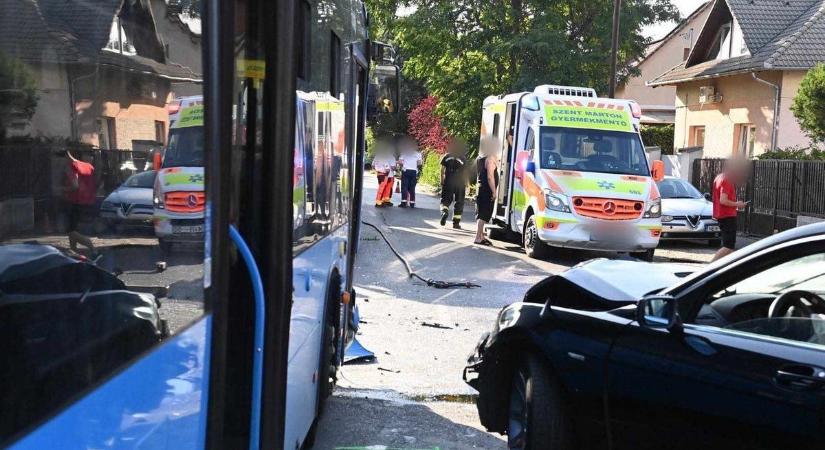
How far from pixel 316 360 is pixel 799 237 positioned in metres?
2.58

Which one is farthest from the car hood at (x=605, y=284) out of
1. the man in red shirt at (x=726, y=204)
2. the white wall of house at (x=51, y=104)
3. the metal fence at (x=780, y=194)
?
the metal fence at (x=780, y=194)

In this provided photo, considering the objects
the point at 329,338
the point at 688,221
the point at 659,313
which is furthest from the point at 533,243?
the point at 659,313

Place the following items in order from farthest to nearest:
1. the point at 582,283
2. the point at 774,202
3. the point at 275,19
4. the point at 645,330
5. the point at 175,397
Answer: the point at 774,202 < the point at 582,283 < the point at 645,330 < the point at 275,19 < the point at 175,397

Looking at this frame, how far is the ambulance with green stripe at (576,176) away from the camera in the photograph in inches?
588

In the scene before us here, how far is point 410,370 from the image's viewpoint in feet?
25.4

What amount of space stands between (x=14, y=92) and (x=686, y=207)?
1767 centimetres

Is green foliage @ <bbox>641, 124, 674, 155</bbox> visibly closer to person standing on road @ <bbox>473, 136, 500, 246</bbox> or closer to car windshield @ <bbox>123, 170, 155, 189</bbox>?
person standing on road @ <bbox>473, 136, 500, 246</bbox>

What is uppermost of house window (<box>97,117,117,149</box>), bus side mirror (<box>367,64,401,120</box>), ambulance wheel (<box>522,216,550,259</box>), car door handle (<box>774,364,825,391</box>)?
bus side mirror (<box>367,64,401,120</box>)

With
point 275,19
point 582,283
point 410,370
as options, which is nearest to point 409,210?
point 410,370

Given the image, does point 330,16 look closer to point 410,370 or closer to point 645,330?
point 645,330

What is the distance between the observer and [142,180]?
214 cm

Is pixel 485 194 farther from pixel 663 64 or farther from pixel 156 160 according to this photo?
pixel 663 64

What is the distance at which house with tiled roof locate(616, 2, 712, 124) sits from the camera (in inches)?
1745

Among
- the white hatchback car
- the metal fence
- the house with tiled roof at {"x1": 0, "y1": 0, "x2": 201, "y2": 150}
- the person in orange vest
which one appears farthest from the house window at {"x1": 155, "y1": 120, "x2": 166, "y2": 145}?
the person in orange vest
